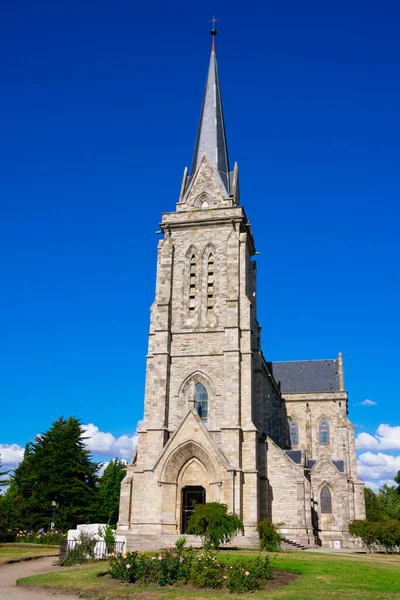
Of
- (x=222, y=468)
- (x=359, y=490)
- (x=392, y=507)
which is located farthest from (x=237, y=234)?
(x=392, y=507)

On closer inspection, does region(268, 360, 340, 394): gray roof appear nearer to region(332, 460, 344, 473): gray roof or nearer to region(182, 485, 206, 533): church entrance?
region(332, 460, 344, 473): gray roof

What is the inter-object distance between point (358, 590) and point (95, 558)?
10.2 metres

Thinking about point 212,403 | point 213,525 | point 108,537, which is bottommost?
point 108,537

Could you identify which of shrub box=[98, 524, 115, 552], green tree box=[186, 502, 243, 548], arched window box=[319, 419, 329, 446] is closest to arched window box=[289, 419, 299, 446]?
arched window box=[319, 419, 329, 446]

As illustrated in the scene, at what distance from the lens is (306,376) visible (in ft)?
186

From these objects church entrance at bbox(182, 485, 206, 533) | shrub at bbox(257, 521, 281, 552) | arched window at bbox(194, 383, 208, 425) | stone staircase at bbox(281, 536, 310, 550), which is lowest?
stone staircase at bbox(281, 536, 310, 550)

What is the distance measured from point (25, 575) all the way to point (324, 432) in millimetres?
40558

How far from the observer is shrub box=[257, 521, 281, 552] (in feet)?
82.5

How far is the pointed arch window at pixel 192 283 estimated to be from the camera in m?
37.4

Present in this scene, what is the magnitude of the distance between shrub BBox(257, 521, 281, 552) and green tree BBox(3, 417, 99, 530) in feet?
64.8

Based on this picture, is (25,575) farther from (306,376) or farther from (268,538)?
(306,376)

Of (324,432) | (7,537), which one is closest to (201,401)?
(7,537)

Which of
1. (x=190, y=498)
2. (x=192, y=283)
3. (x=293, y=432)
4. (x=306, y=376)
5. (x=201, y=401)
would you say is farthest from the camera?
(x=306, y=376)

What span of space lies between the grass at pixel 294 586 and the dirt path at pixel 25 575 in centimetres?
39
